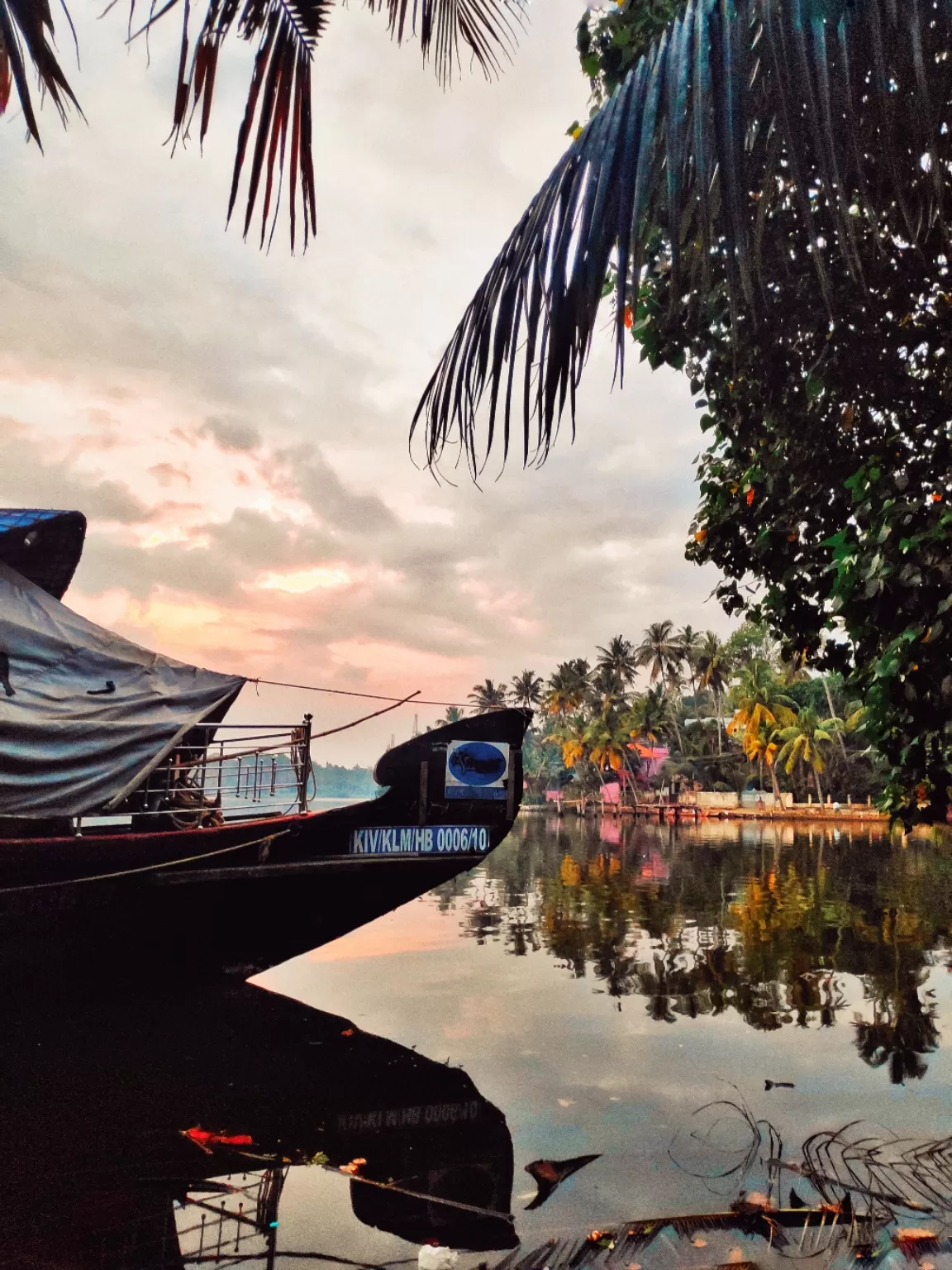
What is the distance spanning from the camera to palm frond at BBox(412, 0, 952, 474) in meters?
1.32

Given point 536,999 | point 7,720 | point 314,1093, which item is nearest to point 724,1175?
point 314,1093

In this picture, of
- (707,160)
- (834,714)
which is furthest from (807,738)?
(707,160)

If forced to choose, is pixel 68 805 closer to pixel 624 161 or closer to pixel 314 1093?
pixel 314 1093

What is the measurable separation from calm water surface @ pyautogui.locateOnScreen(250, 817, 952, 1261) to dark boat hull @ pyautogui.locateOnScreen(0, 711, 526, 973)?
96 centimetres

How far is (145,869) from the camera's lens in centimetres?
748

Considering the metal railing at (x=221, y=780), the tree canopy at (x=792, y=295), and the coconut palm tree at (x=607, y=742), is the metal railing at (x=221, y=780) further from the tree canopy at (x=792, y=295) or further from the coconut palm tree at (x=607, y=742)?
the coconut palm tree at (x=607, y=742)

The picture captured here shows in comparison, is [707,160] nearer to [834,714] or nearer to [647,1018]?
[647,1018]

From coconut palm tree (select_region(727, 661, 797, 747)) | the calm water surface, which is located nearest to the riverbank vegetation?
coconut palm tree (select_region(727, 661, 797, 747))

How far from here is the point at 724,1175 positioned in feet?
14.4

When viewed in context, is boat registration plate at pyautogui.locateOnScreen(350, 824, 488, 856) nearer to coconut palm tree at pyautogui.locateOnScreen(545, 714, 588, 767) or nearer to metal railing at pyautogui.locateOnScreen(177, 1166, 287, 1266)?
metal railing at pyautogui.locateOnScreen(177, 1166, 287, 1266)

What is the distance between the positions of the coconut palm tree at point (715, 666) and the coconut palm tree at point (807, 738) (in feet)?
33.7

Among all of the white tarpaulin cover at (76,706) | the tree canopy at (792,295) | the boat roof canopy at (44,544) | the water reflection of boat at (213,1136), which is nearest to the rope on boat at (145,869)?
the white tarpaulin cover at (76,706)

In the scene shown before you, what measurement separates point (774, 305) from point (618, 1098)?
5195 mm

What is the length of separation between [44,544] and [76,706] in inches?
100
